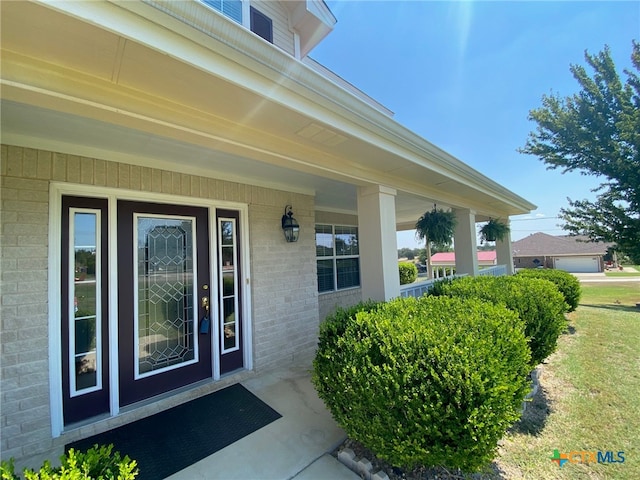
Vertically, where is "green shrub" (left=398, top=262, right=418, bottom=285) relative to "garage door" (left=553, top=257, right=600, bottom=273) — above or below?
above

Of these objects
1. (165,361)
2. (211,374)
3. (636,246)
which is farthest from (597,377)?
(636,246)

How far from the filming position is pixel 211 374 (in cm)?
354

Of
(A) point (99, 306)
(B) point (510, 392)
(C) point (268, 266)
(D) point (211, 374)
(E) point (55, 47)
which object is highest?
(E) point (55, 47)

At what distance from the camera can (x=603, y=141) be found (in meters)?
9.26

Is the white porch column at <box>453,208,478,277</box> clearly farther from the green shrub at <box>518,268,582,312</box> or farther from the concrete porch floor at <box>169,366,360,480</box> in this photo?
the concrete porch floor at <box>169,366,360,480</box>

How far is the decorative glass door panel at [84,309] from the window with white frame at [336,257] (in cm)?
395

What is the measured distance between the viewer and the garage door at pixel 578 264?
32062mm

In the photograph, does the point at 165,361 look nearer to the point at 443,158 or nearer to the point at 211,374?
the point at 211,374

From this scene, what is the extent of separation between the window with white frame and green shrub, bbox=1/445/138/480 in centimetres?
481

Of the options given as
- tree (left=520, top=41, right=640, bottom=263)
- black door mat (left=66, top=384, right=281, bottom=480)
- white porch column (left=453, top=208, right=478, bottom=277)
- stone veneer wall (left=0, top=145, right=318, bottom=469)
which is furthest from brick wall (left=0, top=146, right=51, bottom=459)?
tree (left=520, top=41, right=640, bottom=263)

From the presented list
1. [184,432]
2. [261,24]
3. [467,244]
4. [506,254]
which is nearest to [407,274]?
[506,254]

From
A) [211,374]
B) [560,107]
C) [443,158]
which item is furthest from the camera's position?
[560,107]

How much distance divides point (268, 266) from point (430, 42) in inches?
229

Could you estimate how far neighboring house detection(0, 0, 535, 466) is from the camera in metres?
1.56
